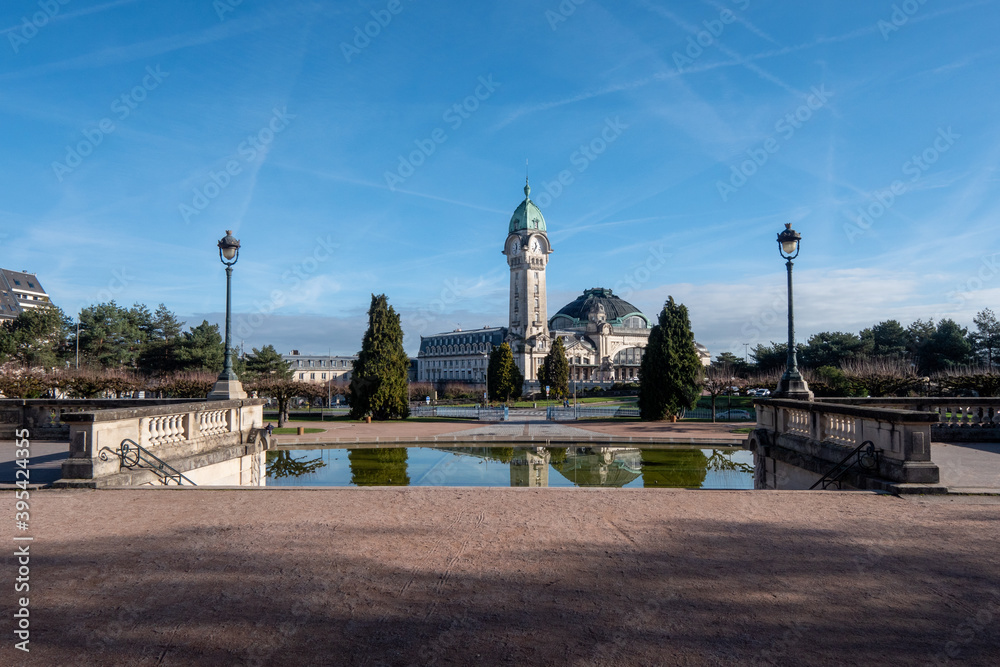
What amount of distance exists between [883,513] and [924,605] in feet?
11.0

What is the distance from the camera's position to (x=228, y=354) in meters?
15.1

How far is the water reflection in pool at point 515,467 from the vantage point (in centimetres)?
1669

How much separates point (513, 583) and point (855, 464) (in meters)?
Answer: 7.48

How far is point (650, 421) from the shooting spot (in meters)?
38.8

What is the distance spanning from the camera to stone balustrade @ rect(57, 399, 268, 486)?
981cm

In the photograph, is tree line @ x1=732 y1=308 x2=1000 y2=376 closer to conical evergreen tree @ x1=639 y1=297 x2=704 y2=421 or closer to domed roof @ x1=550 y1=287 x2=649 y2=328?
conical evergreen tree @ x1=639 y1=297 x2=704 y2=421

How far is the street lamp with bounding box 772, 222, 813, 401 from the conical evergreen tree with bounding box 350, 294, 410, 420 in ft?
96.8

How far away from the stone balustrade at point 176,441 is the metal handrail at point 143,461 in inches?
2.9

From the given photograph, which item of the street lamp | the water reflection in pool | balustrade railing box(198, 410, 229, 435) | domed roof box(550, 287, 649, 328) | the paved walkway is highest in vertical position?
domed roof box(550, 287, 649, 328)

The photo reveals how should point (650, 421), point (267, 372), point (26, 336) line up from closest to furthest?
point (650, 421), point (26, 336), point (267, 372)

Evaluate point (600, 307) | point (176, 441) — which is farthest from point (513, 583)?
point (600, 307)

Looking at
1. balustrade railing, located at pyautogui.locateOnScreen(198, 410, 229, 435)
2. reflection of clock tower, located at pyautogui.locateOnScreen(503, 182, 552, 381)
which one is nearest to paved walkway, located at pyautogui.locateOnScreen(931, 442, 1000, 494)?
balustrade railing, located at pyautogui.locateOnScreen(198, 410, 229, 435)

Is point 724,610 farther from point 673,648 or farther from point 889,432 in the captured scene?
point 889,432

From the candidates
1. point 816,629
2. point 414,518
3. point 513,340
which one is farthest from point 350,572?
point 513,340
